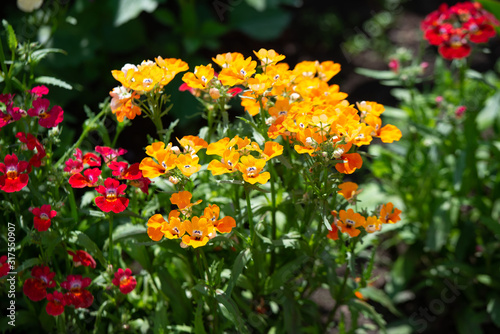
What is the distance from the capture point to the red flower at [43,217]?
1.45 meters

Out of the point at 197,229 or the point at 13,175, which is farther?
the point at 13,175

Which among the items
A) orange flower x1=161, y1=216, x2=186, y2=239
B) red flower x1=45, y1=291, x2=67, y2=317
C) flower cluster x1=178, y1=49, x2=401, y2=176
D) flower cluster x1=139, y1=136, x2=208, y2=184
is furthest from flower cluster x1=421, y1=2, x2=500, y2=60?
red flower x1=45, y1=291, x2=67, y2=317

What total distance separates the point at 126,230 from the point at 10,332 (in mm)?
584

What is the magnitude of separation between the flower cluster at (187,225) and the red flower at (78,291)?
374mm

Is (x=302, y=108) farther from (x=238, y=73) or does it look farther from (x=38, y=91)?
(x=38, y=91)

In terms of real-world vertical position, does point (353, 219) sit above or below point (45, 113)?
below

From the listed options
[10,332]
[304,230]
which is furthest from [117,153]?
[10,332]

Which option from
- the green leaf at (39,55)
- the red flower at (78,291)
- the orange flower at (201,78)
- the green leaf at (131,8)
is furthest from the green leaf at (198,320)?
the green leaf at (131,8)

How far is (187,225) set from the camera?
130cm

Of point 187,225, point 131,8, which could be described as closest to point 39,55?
point 187,225

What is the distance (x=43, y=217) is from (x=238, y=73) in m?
0.66

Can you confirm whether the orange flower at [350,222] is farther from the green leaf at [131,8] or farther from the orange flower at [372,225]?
the green leaf at [131,8]

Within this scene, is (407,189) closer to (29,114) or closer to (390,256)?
(390,256)

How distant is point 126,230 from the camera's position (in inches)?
65.1
